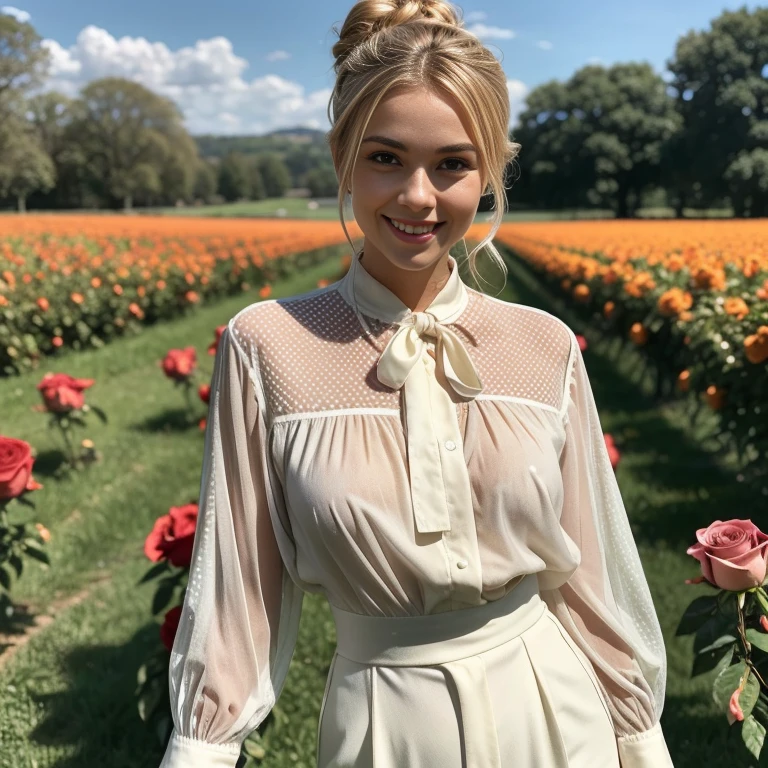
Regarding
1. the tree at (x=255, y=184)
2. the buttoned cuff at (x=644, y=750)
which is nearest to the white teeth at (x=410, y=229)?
the buttoned cuff at (x=644, y=750)

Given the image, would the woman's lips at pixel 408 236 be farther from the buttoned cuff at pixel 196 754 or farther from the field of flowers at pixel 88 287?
the field of flowers at pixel 88 287

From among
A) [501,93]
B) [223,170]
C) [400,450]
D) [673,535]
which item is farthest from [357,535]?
[223,170]

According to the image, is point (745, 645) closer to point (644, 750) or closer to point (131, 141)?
point (644, 750)

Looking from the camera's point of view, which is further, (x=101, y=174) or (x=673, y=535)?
(x=101, y=174)

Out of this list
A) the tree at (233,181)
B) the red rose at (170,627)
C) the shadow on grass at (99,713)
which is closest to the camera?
the red rose at (170,627)

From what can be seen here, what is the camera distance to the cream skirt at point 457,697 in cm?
131

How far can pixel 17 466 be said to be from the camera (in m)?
2.90

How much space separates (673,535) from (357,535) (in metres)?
3.88

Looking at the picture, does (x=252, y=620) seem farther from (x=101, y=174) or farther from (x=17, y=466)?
(x=101, y=174)

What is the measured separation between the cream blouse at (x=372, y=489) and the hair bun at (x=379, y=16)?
0.43m

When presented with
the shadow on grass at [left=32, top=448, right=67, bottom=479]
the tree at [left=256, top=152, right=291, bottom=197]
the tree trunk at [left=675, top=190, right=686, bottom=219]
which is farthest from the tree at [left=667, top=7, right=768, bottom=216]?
the tree at [left=256, top=152, right=291, bottom=197]

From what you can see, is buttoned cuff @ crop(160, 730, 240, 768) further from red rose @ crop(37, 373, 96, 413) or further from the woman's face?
red rose @ crop(37, 373, 96, 413)

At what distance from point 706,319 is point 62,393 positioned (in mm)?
4131

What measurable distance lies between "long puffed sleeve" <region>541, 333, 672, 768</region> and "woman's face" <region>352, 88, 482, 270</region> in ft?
1.26
